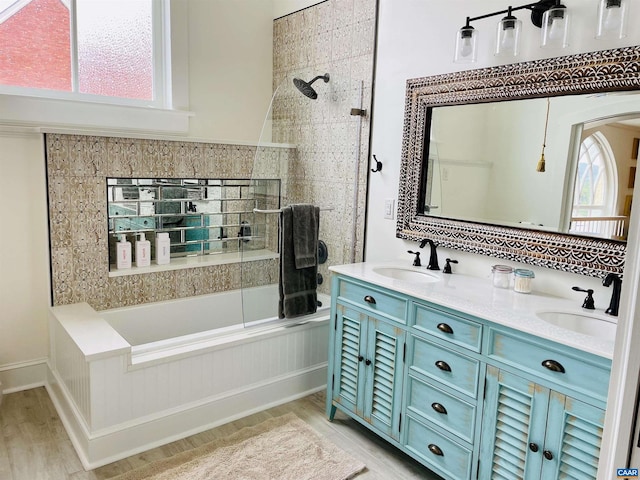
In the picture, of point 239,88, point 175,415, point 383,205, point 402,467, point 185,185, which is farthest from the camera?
point 239,88

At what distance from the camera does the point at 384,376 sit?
2.32 meters

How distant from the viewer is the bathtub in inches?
88.8

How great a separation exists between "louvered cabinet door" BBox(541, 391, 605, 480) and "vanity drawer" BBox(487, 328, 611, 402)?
0.21 feet

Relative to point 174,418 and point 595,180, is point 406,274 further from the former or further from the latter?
point 174,418

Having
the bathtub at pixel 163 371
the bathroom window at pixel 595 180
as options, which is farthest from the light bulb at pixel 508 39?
the bathtub at pixel 163 371

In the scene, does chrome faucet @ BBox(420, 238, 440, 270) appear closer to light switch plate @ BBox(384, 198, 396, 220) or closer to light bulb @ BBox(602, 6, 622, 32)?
light switch plate @ BBox(384, 198, 396, 220)

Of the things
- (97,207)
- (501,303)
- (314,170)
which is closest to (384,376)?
(501,303)

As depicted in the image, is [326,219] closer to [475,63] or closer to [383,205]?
[383,205]

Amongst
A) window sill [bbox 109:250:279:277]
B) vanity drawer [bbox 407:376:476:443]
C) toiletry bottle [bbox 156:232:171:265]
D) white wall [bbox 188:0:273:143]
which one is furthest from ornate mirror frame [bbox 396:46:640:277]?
toiletry bottle [bbox 156:232:171:265]

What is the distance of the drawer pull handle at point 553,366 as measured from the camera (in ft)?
5.26

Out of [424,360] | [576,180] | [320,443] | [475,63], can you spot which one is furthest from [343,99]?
[320,443]

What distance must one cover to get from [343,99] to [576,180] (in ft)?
4.95

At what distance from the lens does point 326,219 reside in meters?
3.00

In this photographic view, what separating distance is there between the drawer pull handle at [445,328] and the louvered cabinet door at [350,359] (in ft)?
1.60
